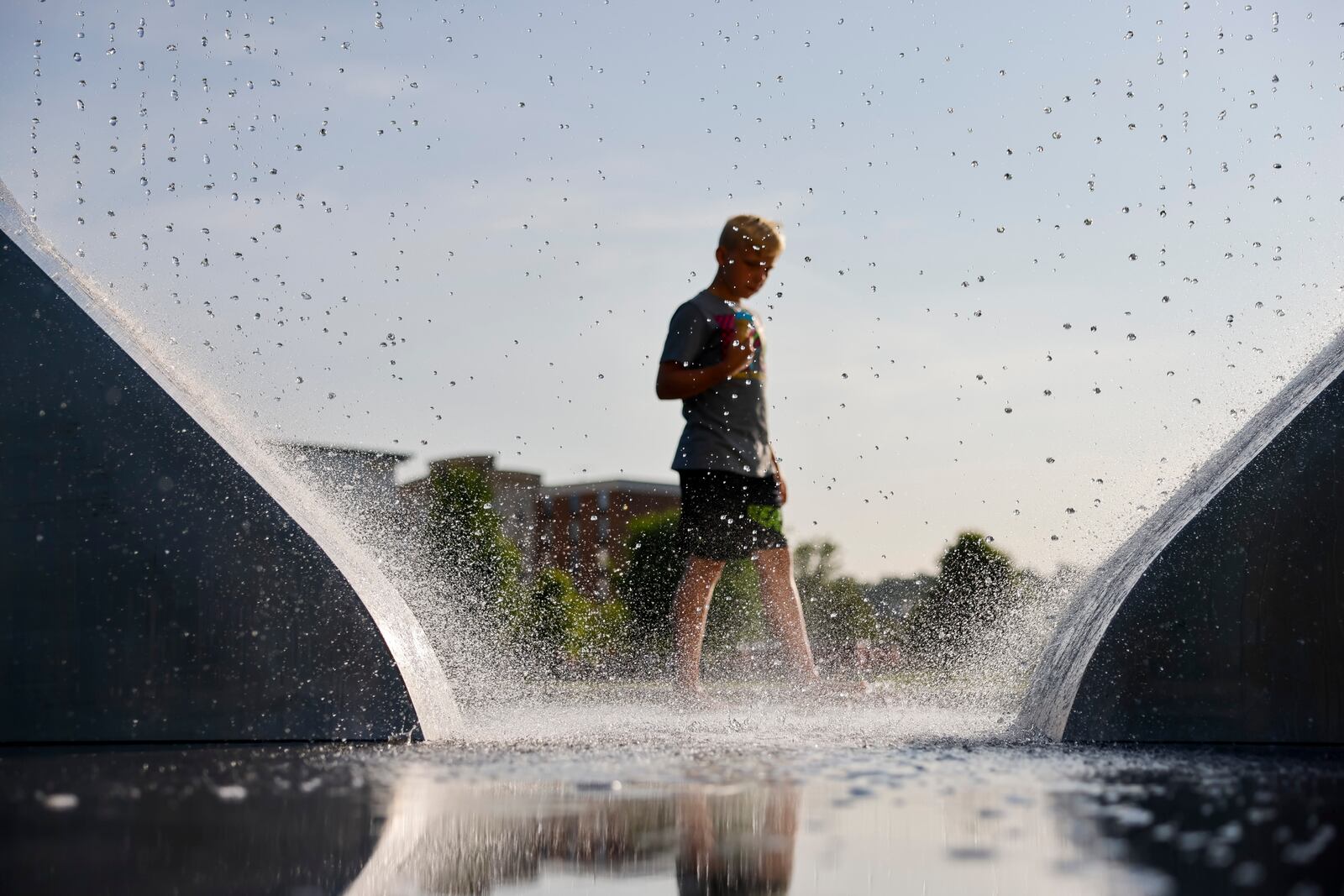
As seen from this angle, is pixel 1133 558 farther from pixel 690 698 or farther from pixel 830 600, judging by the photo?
pixel 830 600

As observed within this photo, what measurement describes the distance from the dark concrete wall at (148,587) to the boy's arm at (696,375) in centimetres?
147

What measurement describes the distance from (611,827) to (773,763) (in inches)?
33.4

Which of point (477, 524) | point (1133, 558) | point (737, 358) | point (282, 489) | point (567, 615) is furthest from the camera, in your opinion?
point (477, 524)

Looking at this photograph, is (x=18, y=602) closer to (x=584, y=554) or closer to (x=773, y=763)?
(x=773, y=763)

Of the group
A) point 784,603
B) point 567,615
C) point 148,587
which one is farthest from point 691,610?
point 567,615

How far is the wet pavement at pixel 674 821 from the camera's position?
1426mm

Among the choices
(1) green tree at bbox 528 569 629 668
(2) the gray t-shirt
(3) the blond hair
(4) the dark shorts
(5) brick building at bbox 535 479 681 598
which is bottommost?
(1) green tree at bbox 528 569 629 668

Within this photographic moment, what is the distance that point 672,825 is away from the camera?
1.79 metres

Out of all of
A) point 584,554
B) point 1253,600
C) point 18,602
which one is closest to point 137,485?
point 18,602

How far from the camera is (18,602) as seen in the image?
3234 millimetres

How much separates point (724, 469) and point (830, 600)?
10.2 metres

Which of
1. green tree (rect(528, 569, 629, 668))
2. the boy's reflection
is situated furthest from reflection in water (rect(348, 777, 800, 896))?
green tree (rect(528, 569, 629, 668))

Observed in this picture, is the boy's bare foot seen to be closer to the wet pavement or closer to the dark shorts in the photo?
the dark shorts

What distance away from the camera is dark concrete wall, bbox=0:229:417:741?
3125 mm
